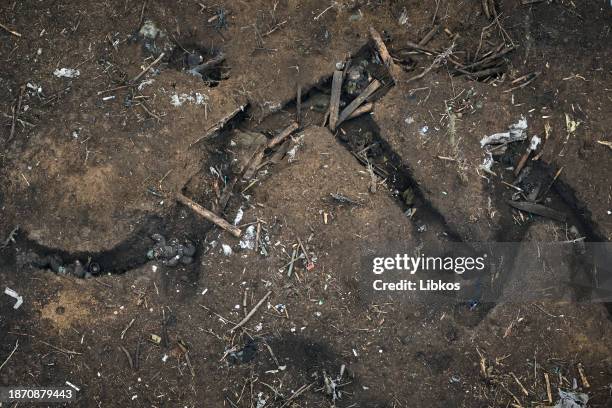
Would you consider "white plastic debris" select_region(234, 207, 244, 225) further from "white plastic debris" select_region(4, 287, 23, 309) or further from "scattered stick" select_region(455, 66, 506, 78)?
"scattered stick" select_region(455, 66, 506, 78)

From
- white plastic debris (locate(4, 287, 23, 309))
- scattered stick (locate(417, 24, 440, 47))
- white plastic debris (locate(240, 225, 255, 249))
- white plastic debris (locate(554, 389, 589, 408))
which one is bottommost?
white plastic debris (locate(554, 389, 589, 408))

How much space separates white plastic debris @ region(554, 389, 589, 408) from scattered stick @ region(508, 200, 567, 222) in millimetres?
1343

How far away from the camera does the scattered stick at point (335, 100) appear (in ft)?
15.0

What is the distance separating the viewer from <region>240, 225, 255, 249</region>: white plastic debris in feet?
14.2

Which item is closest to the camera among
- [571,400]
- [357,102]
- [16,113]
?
[571,400]

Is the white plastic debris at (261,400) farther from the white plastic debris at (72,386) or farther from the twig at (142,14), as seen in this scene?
the twig at (142,14)

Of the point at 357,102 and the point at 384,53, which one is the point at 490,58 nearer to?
the point at 384,53

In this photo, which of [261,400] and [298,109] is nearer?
[261,400]

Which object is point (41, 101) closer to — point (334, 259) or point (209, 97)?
point (209, 97)

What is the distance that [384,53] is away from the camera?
4602 millimetres

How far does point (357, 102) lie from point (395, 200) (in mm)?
881

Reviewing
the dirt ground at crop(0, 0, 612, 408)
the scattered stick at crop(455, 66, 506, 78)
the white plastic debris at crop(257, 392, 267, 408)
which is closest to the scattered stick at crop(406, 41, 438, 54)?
the dirt ground at crop(0, 0, 612, 408)

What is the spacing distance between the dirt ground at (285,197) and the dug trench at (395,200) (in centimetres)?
2

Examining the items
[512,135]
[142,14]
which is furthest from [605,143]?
[142,14]
